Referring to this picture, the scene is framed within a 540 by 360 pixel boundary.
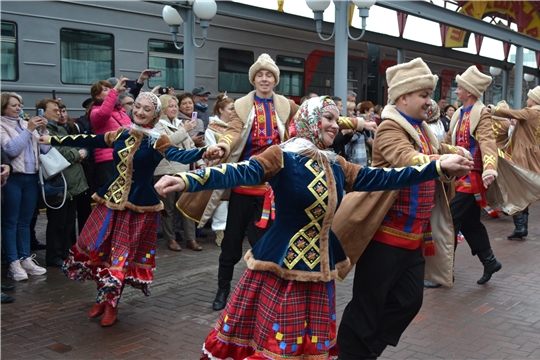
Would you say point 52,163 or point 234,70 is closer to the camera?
point 52,163

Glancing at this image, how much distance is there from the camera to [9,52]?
918 cm

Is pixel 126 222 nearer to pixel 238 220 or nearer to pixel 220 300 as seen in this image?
pixel 238 220

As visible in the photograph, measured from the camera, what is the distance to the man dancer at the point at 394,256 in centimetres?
378

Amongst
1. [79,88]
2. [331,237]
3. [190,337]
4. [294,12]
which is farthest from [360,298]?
[294,12]

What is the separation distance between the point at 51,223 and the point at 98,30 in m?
4.22

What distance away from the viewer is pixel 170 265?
7.23 meters

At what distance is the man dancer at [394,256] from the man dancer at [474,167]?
7.68 feet

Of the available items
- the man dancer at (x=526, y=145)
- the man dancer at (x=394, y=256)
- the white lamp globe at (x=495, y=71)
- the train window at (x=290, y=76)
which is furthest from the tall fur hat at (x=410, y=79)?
the white lamp globe at (x=495, y=71)

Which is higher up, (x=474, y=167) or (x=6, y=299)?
(x=474, y=167)

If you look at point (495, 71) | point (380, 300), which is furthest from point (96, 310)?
point (495, 71)

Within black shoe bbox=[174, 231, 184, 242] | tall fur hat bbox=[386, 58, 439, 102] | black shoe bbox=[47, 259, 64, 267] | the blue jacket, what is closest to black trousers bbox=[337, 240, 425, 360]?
tall fur hat bbox=[386, 58, 439, 102]

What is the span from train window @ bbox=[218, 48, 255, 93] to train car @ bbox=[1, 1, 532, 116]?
0.06ft

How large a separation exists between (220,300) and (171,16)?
253 inches

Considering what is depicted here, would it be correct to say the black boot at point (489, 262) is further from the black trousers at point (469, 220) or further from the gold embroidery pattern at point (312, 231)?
the gold embroidery pattern at point (312, 231)
